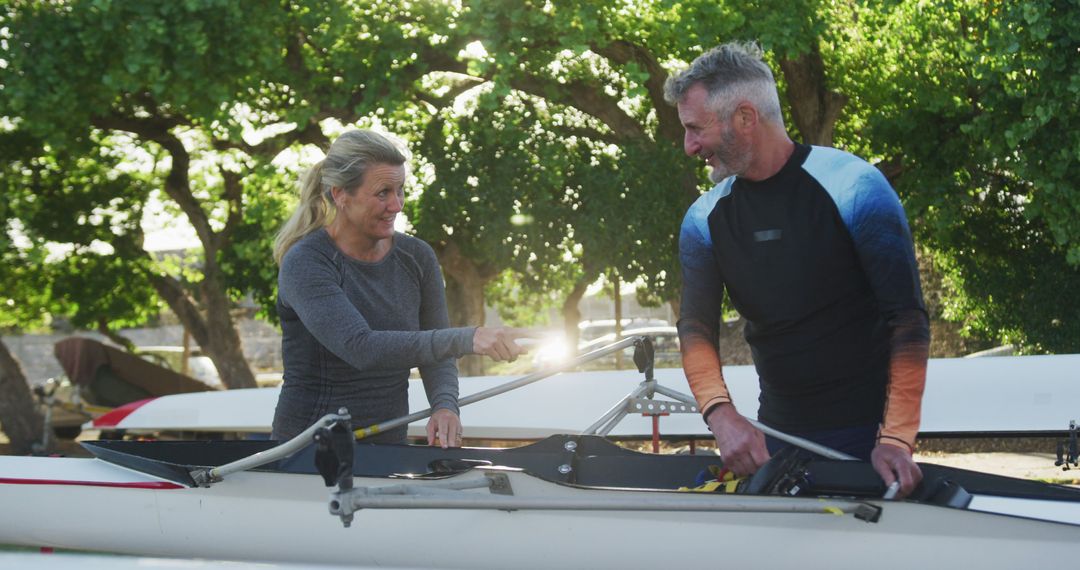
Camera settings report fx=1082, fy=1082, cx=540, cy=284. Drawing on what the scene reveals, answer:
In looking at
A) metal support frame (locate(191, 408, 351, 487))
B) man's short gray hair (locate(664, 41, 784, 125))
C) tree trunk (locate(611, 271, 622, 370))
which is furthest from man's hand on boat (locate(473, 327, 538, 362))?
tree trunk (locate(611, 271, 622, 370))

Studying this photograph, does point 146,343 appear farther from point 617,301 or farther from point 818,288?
point 818,288

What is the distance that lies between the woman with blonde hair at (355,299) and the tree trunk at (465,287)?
29.5ft

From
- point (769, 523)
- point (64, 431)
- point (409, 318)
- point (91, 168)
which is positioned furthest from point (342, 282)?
point (64, 431)

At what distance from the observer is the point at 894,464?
284 cm

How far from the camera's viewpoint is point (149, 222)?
647 inches

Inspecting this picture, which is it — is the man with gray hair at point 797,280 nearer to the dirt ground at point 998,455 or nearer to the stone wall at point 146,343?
the dirt ground at point 998,455

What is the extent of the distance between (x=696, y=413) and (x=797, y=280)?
446 cm

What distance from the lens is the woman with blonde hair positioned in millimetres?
3338

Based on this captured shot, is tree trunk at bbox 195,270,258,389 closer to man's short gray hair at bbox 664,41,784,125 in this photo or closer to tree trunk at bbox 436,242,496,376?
tree trunk at bbox 436,242,496,376

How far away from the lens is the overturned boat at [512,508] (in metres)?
2.94

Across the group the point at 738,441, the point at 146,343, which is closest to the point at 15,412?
the point at 738,441

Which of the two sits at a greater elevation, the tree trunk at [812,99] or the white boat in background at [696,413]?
Answer: the tree trunk at [812,99]

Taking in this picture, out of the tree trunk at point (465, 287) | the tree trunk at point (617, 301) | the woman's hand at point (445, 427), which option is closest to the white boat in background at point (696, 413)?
the tree trunk at point (617, 301)

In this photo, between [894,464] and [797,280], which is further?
[797,280]
